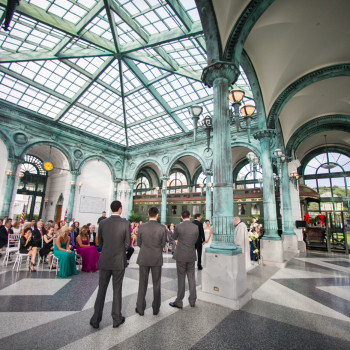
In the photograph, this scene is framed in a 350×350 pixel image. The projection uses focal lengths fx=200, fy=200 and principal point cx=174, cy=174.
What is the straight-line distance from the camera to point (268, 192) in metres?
7.59

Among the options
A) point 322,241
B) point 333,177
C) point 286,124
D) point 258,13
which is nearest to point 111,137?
point 286,124

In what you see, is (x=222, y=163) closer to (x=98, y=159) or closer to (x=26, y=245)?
(x=26, y=245)

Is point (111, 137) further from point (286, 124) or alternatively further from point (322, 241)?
point (322, 241)

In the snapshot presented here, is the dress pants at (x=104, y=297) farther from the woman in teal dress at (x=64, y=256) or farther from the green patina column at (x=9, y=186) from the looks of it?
the green patina column at (x=9, y=186)

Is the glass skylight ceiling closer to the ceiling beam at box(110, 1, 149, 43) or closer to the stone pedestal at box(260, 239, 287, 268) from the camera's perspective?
the ceiling beam at box(110, 1, 149, 43)

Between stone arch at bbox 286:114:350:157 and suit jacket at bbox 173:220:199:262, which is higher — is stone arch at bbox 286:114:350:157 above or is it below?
above

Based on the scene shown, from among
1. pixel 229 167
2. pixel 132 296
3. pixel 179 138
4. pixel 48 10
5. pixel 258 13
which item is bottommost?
pixel 132 296

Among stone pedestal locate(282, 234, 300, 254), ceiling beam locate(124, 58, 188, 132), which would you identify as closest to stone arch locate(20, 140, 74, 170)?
ceiling beam locate(124, 58, 188, 132)

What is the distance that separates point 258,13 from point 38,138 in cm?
1767

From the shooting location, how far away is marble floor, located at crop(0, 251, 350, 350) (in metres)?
2.32

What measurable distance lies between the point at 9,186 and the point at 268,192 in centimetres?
1695

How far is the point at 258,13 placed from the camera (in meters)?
4.96

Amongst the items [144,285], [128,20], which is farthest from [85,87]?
[144,285]

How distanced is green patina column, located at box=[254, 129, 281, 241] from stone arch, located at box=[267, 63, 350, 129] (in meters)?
0.57
